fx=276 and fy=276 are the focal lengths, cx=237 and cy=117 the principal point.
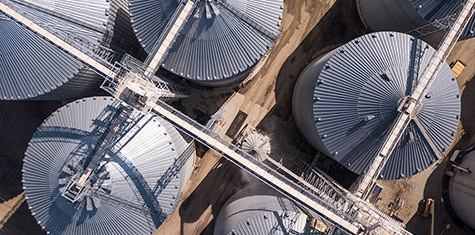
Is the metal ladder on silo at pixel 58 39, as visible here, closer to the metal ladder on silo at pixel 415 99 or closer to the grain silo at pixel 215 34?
the grain silo at pixel 215 34

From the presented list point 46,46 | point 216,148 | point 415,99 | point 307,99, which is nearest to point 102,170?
point 216,148

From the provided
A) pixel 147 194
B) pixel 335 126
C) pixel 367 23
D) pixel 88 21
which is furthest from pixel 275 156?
pixel 88 21

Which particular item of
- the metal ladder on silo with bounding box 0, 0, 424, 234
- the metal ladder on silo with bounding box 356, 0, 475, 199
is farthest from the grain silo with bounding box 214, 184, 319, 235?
the metal ladder on silo with bounding box 356, 0, 475, 199

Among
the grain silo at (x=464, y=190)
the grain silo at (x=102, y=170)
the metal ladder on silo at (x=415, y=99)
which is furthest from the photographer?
the grain silo at (x=464, y=190)

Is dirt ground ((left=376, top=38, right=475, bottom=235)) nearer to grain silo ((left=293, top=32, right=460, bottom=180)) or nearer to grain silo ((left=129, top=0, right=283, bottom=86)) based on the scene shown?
grain silo ((left=293, top=32, right=460, bottom=180))

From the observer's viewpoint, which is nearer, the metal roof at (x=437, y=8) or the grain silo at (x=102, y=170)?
the grain silo at (x=102, y=170)

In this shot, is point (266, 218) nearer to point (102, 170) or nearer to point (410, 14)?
point (102, 170)

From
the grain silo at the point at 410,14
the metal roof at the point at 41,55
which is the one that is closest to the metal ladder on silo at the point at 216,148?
the metal roof at the point at 41,55
